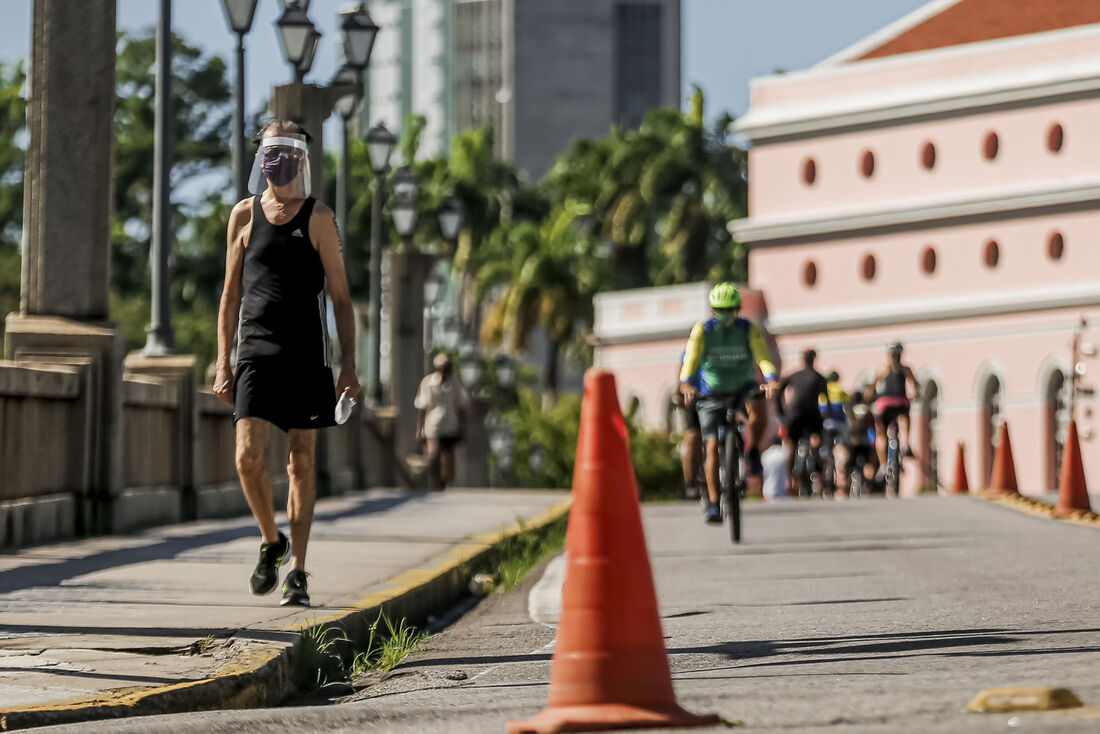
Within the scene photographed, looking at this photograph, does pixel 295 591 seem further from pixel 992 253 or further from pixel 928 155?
pixel 928 155

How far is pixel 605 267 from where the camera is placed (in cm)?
7912

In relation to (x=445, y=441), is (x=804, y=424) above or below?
above

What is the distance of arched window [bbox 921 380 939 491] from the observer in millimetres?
65062

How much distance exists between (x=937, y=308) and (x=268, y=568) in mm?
56577

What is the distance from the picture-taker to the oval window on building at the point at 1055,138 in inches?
2479

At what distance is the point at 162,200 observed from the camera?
19.3 meters

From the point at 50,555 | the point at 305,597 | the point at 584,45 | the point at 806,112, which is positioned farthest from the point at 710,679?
the point at 584,45

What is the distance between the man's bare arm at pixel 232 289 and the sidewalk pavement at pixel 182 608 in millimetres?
985

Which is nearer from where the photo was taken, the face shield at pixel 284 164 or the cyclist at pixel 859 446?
the face shield at pixel 284 164

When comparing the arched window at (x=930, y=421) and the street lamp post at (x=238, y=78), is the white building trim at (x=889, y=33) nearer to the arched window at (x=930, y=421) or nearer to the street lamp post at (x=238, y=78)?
the arched window at (x=930, y=421)

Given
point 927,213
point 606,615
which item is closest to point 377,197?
point 606,615

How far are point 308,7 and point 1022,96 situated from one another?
4374 centimetres

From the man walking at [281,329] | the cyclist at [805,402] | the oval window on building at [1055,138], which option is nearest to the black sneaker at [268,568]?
the man walking at [281,329]

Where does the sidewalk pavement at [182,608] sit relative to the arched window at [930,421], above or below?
below
